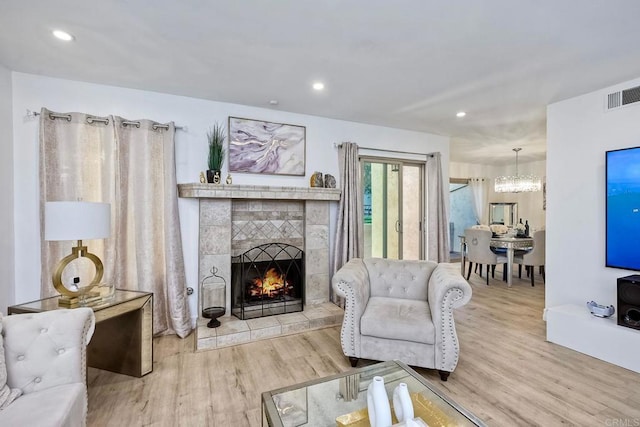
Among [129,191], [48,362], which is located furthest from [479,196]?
[48,362]

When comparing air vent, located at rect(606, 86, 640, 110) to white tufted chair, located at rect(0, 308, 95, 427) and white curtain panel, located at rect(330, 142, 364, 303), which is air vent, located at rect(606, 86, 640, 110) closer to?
white curtain panel, located at rect(330, 142, 364, 303)

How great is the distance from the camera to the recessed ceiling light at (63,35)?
209 cm

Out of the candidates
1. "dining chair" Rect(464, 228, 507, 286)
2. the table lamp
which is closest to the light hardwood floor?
the table lamp

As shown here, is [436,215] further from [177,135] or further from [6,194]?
[6,194]

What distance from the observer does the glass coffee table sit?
1315 mm

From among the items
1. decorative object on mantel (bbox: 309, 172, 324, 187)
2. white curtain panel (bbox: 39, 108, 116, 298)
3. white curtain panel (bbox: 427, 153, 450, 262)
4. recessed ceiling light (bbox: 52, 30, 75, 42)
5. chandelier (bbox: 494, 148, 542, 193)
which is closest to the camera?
recessed ceiling light (bbox: 52, 30, 75, 42)

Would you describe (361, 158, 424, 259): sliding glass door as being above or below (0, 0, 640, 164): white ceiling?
below

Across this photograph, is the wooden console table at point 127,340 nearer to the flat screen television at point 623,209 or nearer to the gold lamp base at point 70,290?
the gold lamp base at point 70,290

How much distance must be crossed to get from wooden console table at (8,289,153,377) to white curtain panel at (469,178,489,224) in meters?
7.88

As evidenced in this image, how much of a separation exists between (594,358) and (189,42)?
4.23 metres

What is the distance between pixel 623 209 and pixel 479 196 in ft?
17.6

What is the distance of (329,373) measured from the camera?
7.76 feet

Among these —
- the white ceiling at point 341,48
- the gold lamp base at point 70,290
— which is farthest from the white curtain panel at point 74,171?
the gold lamp base at point 70,290

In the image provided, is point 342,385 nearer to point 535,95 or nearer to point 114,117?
point 114,117
